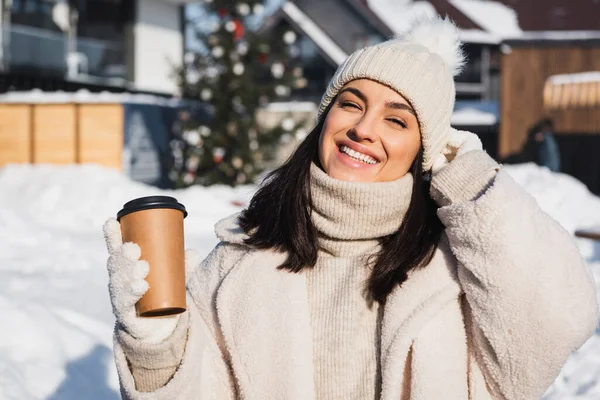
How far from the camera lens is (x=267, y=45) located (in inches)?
508

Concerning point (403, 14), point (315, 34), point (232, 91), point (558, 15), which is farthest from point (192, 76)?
point (558, 15)

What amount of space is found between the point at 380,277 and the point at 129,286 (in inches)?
27.2

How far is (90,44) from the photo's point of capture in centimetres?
1736

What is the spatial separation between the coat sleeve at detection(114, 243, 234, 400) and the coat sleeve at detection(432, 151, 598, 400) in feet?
2.29

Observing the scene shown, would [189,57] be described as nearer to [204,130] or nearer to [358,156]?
[204,130]

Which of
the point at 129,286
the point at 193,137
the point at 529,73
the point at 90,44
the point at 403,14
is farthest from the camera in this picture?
the point at 403,14

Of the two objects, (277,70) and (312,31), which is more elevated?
(312,31)

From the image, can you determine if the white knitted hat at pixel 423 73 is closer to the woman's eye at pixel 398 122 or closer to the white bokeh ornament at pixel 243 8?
the woman's eye at pixel 398 122

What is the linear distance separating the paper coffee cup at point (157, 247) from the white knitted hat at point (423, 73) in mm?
718

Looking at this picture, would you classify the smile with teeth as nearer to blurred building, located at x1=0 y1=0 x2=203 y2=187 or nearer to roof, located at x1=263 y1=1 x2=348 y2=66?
blurred building, located at x1=0 y1=0 x2=203 y2=187

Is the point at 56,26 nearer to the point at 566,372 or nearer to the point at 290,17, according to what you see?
the point at 290,17

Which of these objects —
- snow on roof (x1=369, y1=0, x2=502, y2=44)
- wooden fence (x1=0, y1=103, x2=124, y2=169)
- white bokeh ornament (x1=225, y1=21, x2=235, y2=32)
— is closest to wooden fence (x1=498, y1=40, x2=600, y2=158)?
snow on roof (x1=369, y1=0, x2=502, y2=44)

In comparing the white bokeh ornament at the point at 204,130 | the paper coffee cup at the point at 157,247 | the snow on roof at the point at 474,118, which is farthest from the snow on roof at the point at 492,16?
the paper coffee cup at the point at 157,247

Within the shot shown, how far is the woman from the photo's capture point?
5.91 feet
